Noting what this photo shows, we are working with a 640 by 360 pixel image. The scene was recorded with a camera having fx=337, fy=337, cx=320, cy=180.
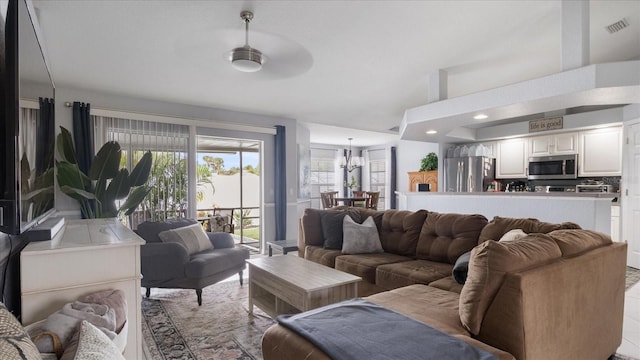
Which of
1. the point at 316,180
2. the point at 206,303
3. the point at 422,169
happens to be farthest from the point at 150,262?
the point at 316,180

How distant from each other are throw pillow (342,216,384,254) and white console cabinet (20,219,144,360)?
2328 millimetres

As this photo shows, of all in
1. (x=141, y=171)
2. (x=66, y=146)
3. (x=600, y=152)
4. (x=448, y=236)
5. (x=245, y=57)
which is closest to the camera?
(x=245, y=57)

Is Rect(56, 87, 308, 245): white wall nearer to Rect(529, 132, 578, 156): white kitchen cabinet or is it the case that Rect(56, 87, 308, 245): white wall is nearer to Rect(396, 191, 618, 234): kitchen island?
Rect(396, 191, 618, 234): kitchen island

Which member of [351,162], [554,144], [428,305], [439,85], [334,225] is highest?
[439,85]

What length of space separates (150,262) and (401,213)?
2605 millimetres

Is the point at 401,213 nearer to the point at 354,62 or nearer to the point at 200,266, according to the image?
the point at 354,62

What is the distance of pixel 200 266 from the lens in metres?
3.23

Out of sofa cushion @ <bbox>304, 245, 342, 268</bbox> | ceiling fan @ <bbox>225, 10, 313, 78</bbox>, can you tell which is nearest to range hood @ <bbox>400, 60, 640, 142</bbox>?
ceiling fan @ <bbox>225, 10, 313, 78</bbox>

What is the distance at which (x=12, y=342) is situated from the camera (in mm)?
688

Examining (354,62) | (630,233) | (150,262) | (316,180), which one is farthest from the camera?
(316,180)

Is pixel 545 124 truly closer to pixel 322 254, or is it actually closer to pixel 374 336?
pixel 322 254

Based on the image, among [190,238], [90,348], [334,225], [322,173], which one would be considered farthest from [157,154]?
[322,173]

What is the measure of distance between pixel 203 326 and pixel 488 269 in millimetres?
2303

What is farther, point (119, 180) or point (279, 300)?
point (119, 180)
